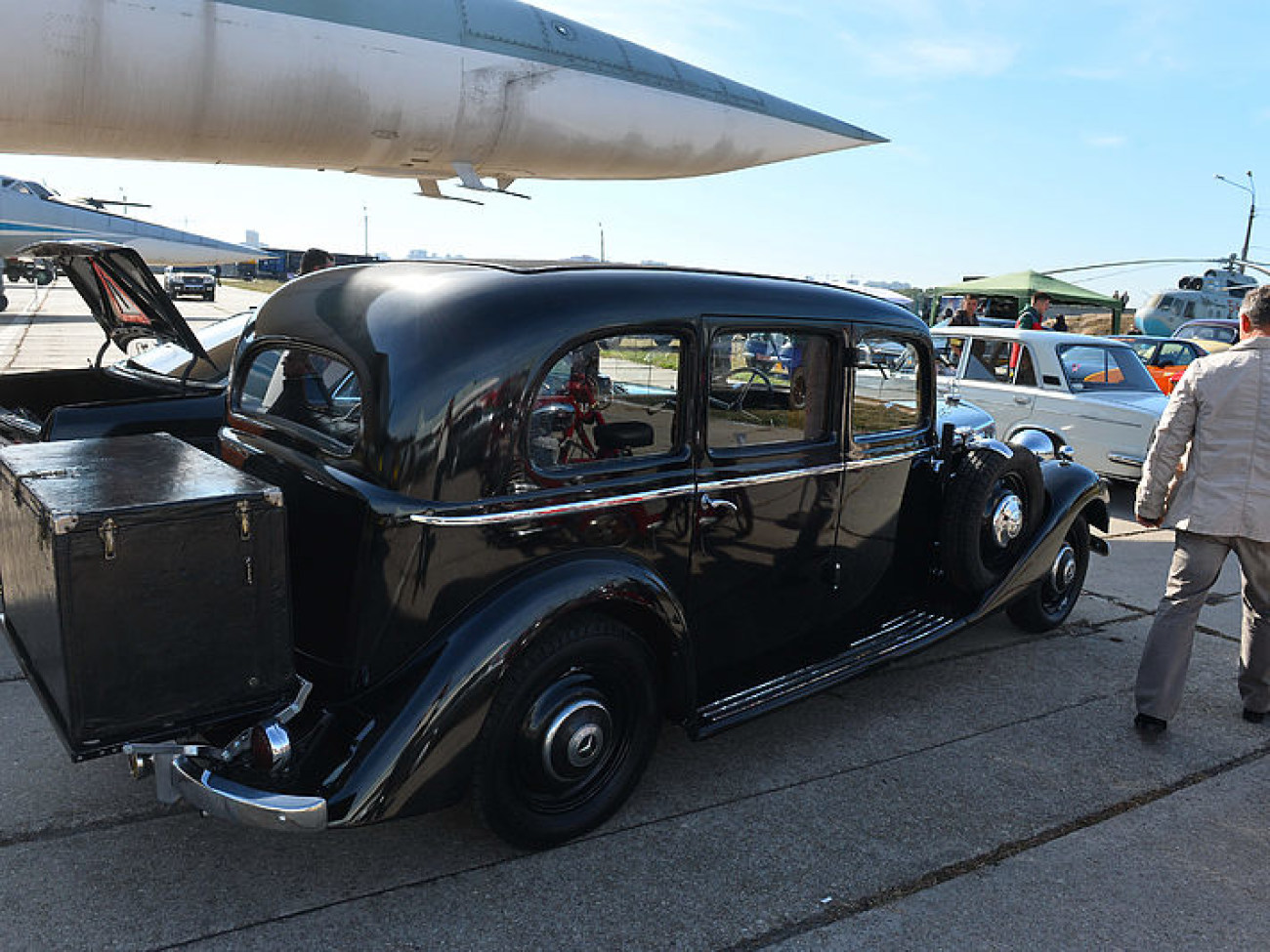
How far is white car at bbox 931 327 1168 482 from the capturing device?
820 cm

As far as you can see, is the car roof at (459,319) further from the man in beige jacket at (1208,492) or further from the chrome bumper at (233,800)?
the man in beige jacket at (1208,492)

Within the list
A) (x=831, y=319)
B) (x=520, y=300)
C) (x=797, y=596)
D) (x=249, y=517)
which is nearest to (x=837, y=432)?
(x=831, y=319)

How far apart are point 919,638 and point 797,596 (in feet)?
2.49

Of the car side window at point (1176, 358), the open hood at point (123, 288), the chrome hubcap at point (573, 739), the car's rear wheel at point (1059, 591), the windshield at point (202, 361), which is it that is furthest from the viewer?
the car side window at point (1176, 358)

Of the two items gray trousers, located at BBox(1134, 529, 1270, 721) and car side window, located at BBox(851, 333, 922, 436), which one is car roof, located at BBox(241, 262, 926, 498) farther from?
gray trousers, located at BBox(1134, 529, 1270, 721)

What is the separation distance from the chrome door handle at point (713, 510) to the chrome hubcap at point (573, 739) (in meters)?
0.71

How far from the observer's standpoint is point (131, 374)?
19.7ft

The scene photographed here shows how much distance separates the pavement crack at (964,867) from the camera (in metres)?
2.43

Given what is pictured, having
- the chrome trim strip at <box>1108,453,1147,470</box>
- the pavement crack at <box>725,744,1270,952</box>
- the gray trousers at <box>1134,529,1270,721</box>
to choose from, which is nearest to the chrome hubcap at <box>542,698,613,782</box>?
the pavement crack at <box>725,744,1270,952</box>

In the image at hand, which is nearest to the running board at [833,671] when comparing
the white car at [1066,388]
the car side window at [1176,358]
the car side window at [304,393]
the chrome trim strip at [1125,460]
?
the car side window at [304,393]

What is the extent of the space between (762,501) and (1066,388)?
6.64m

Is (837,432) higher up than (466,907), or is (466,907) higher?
(837,432)

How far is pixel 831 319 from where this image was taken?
11.3 ft

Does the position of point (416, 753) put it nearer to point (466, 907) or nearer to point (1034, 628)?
point (466, 907)
